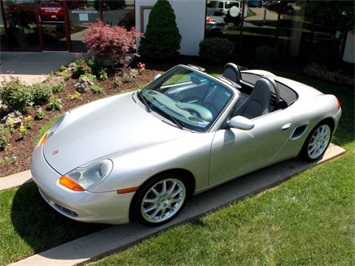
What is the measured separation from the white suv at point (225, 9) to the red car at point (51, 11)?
465 cm

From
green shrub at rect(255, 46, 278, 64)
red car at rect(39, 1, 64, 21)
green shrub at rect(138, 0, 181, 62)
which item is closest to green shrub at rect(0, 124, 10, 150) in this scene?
green shrub at rect(138, 0, 181, 62)

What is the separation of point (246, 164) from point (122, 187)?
156 centimetres

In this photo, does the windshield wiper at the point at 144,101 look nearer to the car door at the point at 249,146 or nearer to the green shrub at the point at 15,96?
the car door at the point at 249,146

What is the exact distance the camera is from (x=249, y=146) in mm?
3912

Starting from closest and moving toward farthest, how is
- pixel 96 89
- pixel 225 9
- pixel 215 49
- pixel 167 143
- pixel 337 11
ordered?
1. pixel 167 143
2. pixel 96 89
3. pixel 337 11
4. pixel 215 49
5. pixel 225 9

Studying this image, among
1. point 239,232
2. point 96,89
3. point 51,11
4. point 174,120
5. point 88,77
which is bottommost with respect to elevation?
point 239,232

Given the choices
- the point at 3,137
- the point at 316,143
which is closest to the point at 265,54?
the point at 316,143

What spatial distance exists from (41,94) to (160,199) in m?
3.85

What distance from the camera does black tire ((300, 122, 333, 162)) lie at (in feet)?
15.3

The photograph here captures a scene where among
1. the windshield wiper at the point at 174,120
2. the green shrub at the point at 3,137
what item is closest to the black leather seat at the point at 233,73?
the windshield wiper at the point at 174,120

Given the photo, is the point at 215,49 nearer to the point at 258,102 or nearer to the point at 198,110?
the point at 258,102

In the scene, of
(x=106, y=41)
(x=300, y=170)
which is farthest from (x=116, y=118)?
(x=106, y=41)

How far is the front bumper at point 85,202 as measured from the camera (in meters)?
3.10

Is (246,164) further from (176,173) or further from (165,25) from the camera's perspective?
(165,25)
